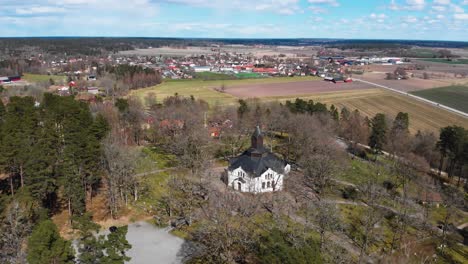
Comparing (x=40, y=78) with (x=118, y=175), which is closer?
(x=118, y=175)

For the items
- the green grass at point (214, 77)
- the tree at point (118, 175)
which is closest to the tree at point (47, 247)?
the tree at point (118, 175)

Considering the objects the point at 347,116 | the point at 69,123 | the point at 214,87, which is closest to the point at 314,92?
the point at 214,87

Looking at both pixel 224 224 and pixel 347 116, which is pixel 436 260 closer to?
pixel 224 224

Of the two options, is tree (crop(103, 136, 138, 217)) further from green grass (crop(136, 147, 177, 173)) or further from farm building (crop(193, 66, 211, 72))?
farm building (crop(193, 66, 211, 72))

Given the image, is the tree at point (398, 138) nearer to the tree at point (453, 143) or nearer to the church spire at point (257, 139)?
the tree at point (453, 143)

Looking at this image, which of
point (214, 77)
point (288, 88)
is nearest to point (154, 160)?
point (288, 88)

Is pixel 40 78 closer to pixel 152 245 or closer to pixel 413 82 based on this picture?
pixel 152 245

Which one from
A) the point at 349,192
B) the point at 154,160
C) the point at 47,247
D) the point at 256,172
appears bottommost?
the point at 349,192
